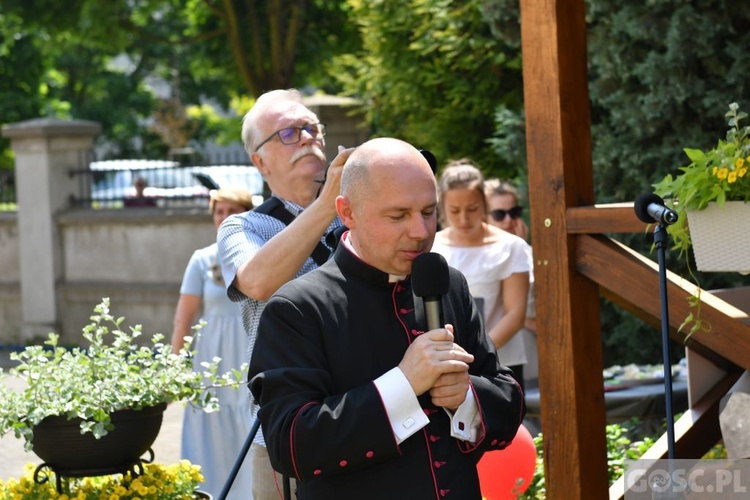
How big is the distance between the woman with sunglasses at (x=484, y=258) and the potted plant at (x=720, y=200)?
2.15m

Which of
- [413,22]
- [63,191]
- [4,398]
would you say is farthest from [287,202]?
[63,191]

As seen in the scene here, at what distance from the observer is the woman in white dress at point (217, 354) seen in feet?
20.7

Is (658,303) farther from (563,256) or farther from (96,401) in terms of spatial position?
(96,401)

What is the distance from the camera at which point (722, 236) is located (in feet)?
13.1

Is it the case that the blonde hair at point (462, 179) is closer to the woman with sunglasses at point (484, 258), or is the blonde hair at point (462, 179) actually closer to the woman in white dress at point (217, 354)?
the woman with sunglasses at point (484, 258)

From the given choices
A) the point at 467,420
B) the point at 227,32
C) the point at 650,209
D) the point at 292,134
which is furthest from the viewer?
the point at 227,32

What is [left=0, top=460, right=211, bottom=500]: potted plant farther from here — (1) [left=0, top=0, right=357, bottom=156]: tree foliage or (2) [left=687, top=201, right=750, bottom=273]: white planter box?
(1) [left=0, top=0, right=357, bottom=156]: tree foliage

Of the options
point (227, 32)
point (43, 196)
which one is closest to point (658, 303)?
point (43, 196)

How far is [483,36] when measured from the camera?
31.0 feet

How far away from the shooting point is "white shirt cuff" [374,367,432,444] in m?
2.81

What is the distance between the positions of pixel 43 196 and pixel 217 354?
9067 mm

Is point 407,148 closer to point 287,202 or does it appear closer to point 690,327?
point 287,202

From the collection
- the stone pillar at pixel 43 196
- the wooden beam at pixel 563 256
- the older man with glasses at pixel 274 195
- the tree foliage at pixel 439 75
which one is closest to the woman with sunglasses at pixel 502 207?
the tree foliage at pixel 439 75

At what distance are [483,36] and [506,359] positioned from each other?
3.84 meters
